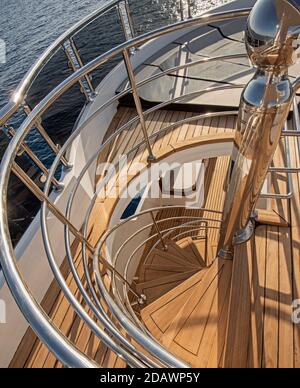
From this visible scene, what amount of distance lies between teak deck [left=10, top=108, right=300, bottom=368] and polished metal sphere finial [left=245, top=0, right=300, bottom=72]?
920 millimetres

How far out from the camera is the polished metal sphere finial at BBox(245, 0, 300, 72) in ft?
2.52

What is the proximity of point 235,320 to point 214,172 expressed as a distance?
8.43 feet

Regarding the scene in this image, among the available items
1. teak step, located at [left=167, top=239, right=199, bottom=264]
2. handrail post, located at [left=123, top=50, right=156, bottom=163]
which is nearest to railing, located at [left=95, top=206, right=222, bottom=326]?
teak step, located at [left=167, top=239, right=199, bottom=264]

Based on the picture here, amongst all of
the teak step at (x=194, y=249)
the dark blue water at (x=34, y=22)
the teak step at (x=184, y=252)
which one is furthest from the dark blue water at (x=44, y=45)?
the teak step at (x=194, y=249)

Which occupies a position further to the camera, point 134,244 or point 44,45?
point 44,45

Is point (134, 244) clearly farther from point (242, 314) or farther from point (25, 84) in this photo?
point (25, 84)

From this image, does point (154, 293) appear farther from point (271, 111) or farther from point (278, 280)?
point (271, 111)

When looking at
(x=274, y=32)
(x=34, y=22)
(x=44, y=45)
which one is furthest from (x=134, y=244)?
(x=34, y=22)

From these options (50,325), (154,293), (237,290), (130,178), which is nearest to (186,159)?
(130,178)

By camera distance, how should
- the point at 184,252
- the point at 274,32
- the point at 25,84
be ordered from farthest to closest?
1. the point at 184,252
2. the point at 25,84
3. the point at 274,32

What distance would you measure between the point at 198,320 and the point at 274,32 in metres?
1.21

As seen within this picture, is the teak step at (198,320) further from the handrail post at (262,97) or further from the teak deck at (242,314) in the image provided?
the handrail post at (262,97)

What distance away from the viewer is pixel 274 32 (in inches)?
30.9

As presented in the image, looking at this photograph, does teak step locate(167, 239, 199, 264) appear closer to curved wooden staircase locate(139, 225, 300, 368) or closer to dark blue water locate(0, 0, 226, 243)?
curved wooden staircase locate(139, 225, 300, 368)
